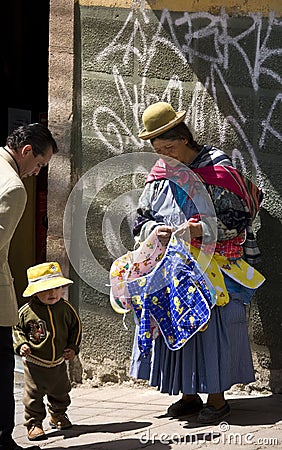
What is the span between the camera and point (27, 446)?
588cm

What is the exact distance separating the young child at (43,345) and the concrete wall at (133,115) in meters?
0.86

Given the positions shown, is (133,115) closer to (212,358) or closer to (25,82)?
(212,358)

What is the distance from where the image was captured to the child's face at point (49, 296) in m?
6.12

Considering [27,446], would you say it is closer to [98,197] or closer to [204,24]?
[98,197]

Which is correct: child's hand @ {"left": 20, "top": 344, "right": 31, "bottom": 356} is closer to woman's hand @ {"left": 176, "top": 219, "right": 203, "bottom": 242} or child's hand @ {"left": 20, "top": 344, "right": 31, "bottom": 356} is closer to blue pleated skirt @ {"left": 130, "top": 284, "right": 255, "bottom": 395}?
blue pleated skirt @ {"left": 130, "top": 284, "right": 255, "bottom": 395}

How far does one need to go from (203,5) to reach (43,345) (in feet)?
7.49

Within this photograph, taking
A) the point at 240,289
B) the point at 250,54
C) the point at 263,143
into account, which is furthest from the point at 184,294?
the point at 250,54

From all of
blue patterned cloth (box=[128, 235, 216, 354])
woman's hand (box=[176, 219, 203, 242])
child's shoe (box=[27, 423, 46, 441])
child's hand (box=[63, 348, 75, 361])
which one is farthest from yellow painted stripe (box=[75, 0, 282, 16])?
child's shoe (box=[27, 423, 46, 441])

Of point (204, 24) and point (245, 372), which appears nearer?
point (245, 372)

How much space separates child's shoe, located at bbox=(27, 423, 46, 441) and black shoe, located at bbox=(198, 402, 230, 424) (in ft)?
2.89

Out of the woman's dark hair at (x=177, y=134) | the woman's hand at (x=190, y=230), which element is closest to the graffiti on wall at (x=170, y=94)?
the woman's dark hair at (x=177, y=134)

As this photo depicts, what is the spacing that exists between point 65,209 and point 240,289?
5.28ft

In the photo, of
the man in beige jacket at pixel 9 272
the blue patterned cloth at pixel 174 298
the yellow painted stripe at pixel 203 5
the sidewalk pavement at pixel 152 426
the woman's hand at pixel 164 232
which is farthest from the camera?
the yellow painted stripe at pixel 203 5

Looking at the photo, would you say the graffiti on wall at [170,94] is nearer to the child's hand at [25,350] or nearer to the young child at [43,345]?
the young child at [43,345]
